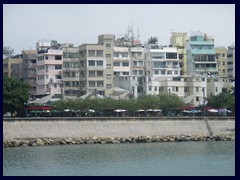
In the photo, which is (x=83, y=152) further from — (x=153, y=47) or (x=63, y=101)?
(x=153, y=47)

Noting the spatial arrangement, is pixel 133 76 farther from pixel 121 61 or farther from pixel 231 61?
pixel 231 61

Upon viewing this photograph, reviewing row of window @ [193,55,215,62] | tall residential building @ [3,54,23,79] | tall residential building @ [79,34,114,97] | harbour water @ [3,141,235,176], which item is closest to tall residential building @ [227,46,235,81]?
row of window @ [193,55,215,62]

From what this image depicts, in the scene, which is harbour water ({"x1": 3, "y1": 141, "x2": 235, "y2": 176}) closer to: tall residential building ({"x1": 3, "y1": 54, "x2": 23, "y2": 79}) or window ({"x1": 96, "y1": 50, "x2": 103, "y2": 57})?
window ({"x1": 96, "y1": 50, "x2": 103, "y2": 57})

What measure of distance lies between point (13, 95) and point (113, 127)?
8793mm

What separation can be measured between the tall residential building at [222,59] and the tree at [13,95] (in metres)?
36.5

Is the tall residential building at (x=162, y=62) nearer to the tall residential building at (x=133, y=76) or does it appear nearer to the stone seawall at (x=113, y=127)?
the tall residential building at (x=133, y=76)

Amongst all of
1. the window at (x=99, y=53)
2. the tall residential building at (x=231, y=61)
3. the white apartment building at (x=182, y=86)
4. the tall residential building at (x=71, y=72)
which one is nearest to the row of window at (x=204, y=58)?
the white apartment building at (x=182, y=86)

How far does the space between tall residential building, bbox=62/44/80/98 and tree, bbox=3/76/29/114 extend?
1770 cm

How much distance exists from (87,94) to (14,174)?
4304 cm

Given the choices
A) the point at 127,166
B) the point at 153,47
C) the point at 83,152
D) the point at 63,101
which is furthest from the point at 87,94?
the point at 127,166

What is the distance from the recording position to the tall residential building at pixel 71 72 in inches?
3462

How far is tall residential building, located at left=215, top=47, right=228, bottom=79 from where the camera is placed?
101050 mm

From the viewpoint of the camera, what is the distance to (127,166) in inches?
1752

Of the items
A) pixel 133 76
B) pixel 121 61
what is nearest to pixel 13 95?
pixel 133 76
